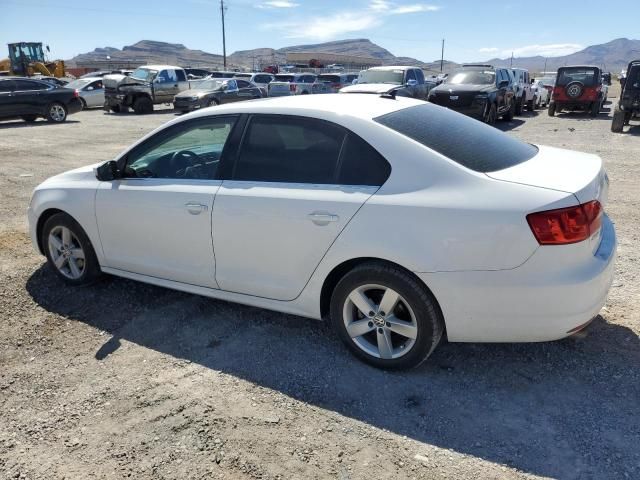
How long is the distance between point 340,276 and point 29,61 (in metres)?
45.1

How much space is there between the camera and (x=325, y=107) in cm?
345

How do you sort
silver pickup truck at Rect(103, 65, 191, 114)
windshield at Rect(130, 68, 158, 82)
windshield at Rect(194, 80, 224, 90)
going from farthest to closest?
windshield at Rect(130, 68, 158, 82) < silver pickup truck at Rect(103, 65, 191, 114) < windshield at Rect(194, 80, 224, 90)

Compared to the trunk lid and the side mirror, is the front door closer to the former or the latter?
the side mirror

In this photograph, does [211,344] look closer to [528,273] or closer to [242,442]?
[242,442]

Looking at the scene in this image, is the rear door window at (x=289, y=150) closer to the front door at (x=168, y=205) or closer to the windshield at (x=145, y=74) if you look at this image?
the front door at (x=168, y=205)

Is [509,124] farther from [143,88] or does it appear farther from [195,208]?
[195,208]

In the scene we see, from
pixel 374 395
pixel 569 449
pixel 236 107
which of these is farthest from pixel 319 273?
pixel 569 449

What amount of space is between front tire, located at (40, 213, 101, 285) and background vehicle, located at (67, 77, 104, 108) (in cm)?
2297

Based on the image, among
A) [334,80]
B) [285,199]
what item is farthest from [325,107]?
[334,80]

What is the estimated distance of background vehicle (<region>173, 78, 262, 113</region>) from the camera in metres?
20.5

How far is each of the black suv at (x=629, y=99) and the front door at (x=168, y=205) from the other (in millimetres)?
14374

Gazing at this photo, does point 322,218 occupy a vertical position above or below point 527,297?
above

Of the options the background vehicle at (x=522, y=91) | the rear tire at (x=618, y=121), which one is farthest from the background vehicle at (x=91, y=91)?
the rear tire at (x=618, y=121)

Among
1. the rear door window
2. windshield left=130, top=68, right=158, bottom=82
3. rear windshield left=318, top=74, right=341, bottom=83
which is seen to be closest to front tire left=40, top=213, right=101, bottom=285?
the rear door window
